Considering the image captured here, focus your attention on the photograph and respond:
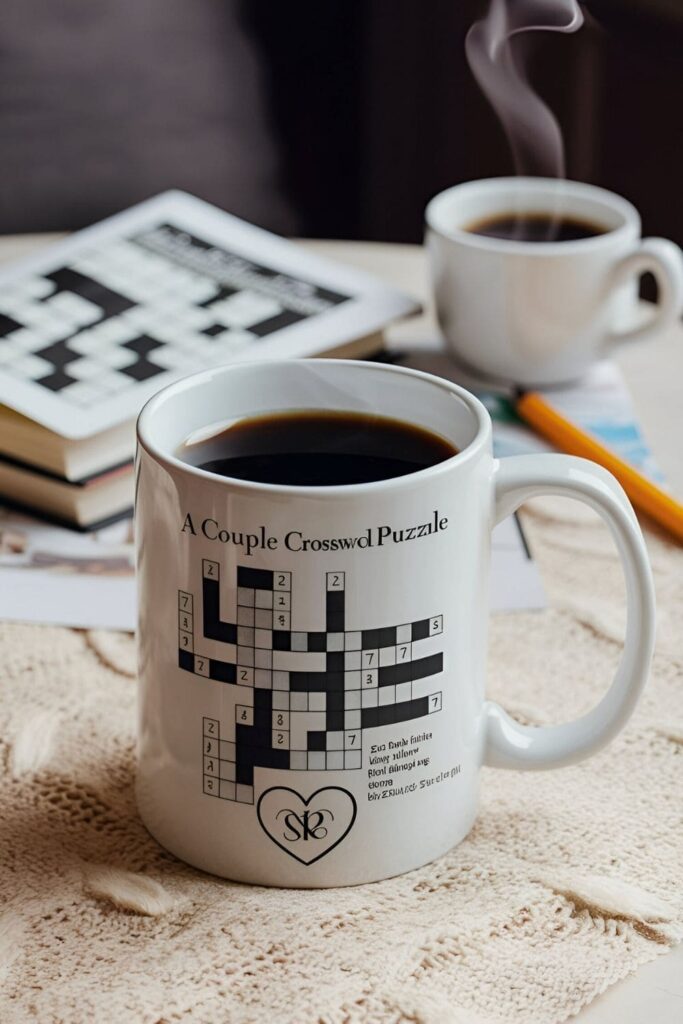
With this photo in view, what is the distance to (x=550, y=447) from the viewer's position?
2.89ft

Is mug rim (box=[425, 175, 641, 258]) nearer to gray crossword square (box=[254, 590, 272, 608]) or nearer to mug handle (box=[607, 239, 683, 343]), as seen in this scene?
mug handle (box=[607, 239, 683, 343])

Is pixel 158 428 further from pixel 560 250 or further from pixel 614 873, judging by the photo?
pixel 560 250

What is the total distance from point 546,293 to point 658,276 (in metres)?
0.09

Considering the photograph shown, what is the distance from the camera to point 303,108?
6.09 ft

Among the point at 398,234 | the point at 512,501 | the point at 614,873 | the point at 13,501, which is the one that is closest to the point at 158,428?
the point at 512,501

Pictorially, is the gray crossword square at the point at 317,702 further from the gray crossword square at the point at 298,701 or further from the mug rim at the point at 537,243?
the mug rim at the point at 537,243

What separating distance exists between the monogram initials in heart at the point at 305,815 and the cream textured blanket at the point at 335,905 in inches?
1.1

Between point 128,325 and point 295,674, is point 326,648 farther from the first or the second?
point 128,325

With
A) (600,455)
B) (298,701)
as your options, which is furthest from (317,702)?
(600,455)

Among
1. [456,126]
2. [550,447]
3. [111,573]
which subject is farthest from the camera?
[456,126]

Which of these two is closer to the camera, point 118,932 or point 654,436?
point 118,932

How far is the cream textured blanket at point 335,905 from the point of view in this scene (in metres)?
0.44

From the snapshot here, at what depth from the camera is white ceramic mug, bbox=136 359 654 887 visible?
0.45 metres

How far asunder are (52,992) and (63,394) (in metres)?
0.43
